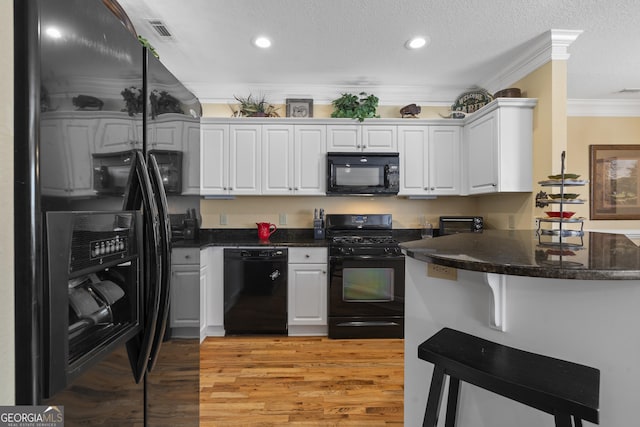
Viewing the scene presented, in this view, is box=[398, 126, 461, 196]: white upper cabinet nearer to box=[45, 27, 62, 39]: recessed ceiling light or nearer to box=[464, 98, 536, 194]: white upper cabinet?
box=[464, 98, 536, 194]: white upper cabinet

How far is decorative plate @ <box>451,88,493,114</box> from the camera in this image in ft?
11.2

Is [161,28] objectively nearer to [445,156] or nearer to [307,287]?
[307,287]

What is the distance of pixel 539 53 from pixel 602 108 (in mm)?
2298

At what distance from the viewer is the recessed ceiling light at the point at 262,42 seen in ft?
8.58

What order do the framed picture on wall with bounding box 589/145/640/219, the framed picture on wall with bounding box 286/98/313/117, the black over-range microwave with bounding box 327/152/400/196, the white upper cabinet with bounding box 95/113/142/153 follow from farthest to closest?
the framed picture on wall with bounding box 589/145/640/219 < the framed picture on wall with bounding box 286/98/313/117 < the black over-range microwave with bounding box 327/152/400/196 < the white upper cabinet with bounding box 95/113/142/153

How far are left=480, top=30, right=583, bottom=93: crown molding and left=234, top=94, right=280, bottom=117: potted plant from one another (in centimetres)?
245

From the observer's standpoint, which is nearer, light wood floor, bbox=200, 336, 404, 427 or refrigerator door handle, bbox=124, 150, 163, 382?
refrigerator door handle, bbox=124, 150, 163, 382

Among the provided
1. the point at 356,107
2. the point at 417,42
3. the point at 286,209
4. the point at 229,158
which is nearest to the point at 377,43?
the point at 417,42

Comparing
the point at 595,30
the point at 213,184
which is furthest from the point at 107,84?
the point at 595,30

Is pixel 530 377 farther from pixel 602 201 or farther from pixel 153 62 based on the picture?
pixel 602 201

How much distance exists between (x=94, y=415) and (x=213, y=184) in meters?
2.84

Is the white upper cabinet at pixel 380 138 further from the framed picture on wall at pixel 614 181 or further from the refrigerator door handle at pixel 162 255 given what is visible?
the framed picture on wall at pixel 614 181
